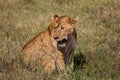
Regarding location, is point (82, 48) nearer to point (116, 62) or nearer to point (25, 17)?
point (116, 62)

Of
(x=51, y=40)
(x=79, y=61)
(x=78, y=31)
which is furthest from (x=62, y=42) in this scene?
(x=78, y=31)

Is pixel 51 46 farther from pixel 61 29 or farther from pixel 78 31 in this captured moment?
pixel 78 31

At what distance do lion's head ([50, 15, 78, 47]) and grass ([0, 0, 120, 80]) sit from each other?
510mm

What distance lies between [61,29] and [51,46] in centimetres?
31

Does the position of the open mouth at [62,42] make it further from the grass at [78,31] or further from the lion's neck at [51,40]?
the grass at [78,31]

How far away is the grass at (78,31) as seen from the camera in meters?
6.23

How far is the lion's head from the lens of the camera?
668 cm

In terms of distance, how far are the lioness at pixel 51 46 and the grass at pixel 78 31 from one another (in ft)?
0.71

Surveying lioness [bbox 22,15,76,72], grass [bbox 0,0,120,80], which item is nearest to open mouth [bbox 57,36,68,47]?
lioness [bbox 22,15,76,72]

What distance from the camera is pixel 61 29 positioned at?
6762mm

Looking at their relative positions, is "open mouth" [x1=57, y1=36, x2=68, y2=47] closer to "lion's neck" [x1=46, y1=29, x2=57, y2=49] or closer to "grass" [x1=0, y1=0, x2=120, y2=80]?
"lion's neck" [x1=46, y1=29, x2=57, y2=49]

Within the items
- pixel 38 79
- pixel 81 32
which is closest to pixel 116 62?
pixel 38 79

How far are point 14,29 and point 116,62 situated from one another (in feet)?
11.2

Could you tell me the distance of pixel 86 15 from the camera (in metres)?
11.6
